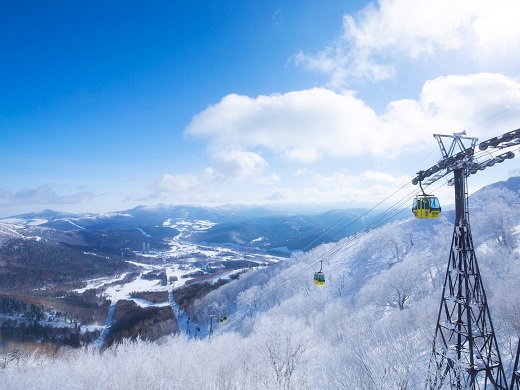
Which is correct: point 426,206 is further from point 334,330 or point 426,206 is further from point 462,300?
point 334,330

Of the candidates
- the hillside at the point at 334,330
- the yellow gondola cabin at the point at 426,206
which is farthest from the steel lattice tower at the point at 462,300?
the hillside at the point at 334,330

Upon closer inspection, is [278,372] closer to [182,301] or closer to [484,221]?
[484,221]

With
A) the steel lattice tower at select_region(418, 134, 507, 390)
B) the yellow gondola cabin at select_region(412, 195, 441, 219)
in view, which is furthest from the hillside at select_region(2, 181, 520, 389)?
the yellow gondola cabin at select_region(412, 195, 441, 219)

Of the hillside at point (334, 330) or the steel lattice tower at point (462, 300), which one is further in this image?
the hillside at point (334, 330)

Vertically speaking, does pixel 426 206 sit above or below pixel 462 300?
above

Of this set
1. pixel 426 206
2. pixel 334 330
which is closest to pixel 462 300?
pixel 426 206

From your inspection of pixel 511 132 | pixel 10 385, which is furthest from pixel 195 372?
pixel 511 132

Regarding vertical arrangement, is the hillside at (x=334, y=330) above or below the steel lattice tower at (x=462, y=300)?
below

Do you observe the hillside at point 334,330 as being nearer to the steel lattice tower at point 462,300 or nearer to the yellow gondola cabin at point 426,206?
the steel lattice tower at point 462,300

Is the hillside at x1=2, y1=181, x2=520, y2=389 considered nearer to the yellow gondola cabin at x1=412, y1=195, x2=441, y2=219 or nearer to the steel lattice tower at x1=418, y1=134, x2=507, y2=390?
the steel lattice tower at x1=418, y1=134, x2=507, y2=390

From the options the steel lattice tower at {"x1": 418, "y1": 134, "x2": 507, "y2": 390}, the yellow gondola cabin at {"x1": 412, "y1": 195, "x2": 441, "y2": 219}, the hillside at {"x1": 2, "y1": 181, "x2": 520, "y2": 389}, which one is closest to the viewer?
the steel lattice tower at {"x1": 418, "y1": 134, "x2": 507, "y2": 390}
